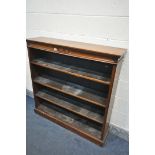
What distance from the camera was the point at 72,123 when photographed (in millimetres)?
2057

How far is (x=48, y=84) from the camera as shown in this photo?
6.75 feet


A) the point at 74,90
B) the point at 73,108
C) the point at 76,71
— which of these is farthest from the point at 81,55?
the point at 73,108

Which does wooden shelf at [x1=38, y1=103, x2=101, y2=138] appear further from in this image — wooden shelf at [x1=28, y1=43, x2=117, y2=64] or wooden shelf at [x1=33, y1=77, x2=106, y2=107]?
wooden shelf at [x1=28, y1=43, x2=117, y2=64]

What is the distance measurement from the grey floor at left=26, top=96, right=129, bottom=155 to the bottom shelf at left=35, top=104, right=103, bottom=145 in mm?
63

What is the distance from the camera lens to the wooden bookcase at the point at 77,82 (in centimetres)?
155

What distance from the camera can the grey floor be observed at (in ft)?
5.88

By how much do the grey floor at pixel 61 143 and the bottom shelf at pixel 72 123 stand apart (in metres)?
0.06

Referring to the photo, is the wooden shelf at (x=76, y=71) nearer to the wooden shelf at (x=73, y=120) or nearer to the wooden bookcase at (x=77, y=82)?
the wooden bookcase at (x=77, y=82)

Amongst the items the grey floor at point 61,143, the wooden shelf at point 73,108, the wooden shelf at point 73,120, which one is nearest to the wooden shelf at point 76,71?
the wooden shelf at point 73,108

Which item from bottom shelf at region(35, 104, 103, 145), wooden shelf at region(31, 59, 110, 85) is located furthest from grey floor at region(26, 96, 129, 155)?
wooden shelf at region(31, 59, 110, 85)
